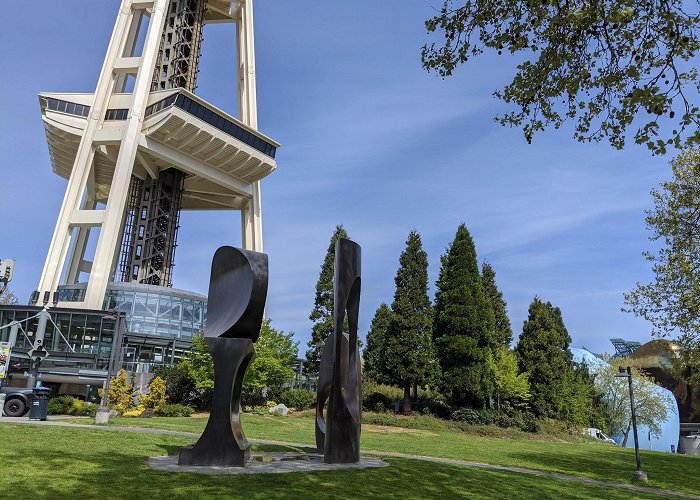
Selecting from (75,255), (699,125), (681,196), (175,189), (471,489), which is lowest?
(471,489)

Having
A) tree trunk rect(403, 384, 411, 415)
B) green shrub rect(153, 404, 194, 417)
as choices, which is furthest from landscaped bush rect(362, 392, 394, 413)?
green shrub rect(153, 404, 194, 417)

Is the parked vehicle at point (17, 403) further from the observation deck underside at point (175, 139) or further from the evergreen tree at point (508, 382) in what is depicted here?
the observation deck underside at point (175, 139)

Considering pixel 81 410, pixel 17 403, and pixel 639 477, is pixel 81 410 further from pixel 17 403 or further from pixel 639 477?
pixel 639 477

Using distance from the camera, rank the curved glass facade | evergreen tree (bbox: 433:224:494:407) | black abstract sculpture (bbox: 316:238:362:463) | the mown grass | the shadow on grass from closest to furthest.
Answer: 1. the mown grass
2. black abstract sculpture (bbox: 316:238:362:463)
3. the shadow on grass
4. evergreen tree (bbox: 433:224:494:407)
5. the curved glass facade

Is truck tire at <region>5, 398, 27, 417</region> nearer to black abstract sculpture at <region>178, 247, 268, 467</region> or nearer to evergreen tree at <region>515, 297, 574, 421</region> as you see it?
black abstract sculpture at <region>178, 247, 268, 467</region>

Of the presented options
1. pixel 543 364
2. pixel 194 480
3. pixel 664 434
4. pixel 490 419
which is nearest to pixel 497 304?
pixel 543 364

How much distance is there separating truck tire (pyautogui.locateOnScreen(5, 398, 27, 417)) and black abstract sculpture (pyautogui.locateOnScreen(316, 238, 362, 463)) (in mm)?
15999

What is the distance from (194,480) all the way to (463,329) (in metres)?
30.3

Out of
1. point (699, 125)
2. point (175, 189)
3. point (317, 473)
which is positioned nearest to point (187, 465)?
point (317, 473)

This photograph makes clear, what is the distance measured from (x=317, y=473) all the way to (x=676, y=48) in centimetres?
904

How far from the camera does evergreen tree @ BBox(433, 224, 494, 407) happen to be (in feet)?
121

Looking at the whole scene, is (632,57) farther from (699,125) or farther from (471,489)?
(471,489)

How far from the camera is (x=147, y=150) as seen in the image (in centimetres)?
5112

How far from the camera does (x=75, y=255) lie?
191 ft
